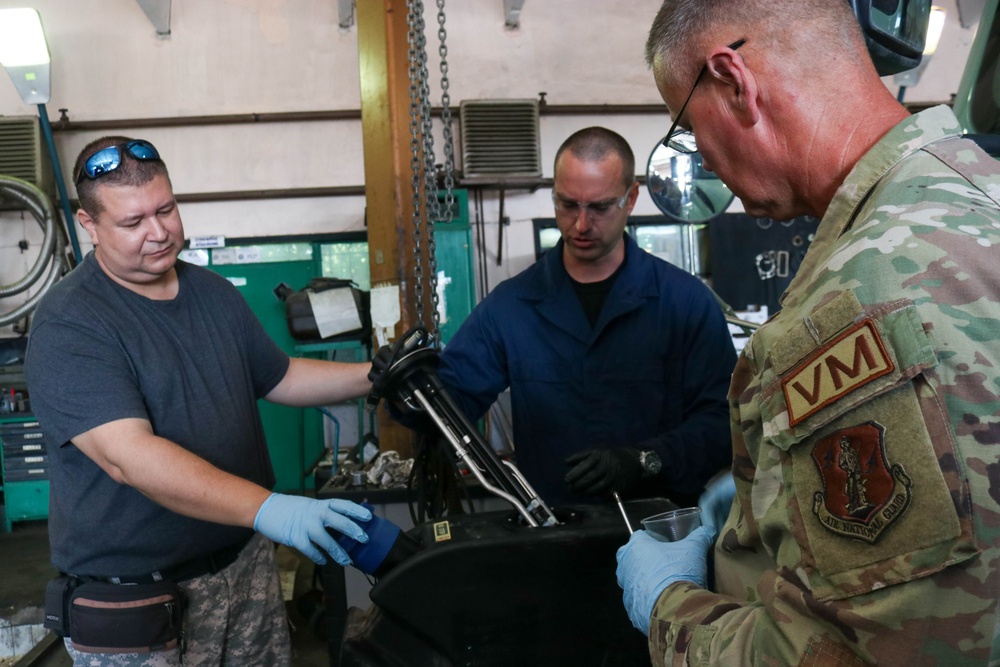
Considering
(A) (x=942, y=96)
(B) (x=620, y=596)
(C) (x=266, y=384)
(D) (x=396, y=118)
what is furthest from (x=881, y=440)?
(A) (x=942, y=96)

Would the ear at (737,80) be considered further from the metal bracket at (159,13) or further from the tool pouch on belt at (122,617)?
the metal bracket at (159,13)

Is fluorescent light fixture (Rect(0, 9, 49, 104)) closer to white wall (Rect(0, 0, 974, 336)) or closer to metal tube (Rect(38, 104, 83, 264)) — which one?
metal tube (Rect(38, 104, 83, 264))

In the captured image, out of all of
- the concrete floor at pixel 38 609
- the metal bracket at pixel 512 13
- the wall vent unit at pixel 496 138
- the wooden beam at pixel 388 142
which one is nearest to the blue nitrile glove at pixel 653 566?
the wooden beam at pixel 388 142

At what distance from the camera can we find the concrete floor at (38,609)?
3.03 meters

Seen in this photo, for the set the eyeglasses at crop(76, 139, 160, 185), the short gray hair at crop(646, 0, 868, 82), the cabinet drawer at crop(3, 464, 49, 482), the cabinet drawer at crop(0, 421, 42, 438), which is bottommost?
the cabinet drawer at crop(3, 464, 49, 482)

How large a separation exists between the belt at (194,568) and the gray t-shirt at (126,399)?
0.07ft

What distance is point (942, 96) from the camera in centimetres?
524

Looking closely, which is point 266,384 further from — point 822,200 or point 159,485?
point 822,200

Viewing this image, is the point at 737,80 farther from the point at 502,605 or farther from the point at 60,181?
the point at 60,181

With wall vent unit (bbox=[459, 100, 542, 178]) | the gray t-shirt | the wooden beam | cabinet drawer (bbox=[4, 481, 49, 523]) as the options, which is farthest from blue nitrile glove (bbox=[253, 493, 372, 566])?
cabinet drawer (bbox=[4, 481, 49, 523])

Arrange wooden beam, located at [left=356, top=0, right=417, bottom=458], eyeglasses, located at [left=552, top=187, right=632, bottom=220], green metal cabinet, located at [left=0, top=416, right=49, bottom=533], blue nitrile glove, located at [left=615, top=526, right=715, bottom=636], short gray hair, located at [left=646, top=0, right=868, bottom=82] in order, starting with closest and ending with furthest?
1. short gray hair, located at [left=646, top=0, right=868, bottom=82]
2. blue nitrile glove, located at [left=615, top=526, right=715, bottom=636]
3. eyeglasses, located at [left=552, top=187, right=632, bottom=220]
4. wooden beam, located at [left=356, top=0, right=417, bottom=458]
5. green metal cabinet, located at [left=0, top=416, right=49, bottom=533]

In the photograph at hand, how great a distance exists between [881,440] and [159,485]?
1.18 meters

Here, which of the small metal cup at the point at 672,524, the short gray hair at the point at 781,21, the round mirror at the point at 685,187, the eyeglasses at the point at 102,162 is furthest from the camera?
the round mirror at the point at 685,187

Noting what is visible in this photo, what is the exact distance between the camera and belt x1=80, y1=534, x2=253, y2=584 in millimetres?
1454
